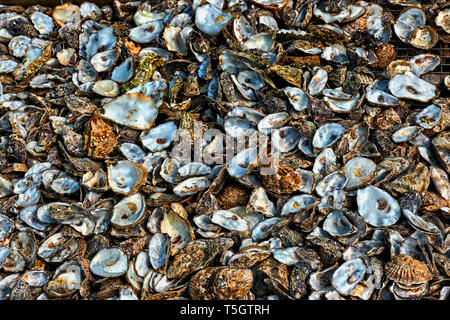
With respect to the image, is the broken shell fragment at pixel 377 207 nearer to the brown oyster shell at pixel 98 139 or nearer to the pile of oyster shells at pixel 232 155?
the pile of oyster shells at pixel 232 155

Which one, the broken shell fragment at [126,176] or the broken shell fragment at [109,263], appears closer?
the broken shell fragment at [109,263]

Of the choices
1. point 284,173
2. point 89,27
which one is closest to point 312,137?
point 284,173

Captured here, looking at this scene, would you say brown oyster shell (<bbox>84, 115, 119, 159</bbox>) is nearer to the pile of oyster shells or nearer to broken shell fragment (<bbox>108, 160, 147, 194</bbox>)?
the pile of oyster shells

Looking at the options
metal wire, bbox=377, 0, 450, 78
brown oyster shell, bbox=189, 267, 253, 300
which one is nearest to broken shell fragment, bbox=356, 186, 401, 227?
brown oyster shell, bbox=189, 267, 253, 300

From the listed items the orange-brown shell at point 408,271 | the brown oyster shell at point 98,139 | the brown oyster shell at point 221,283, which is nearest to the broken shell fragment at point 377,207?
the orange-brown shell at point 408,271

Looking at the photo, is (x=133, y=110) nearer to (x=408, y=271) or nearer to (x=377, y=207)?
(x=377, y=207)

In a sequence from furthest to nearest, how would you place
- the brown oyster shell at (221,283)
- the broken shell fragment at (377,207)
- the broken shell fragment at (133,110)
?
the broken shell fragment at (133,110) < the broken shell fragment at (377,207) < the brown oyster shell at (221,283)

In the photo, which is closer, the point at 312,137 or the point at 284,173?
the point at 284,173

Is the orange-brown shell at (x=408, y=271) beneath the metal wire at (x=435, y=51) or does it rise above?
beneath

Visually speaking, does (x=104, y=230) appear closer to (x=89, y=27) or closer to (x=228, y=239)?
(x=228, y=239)
